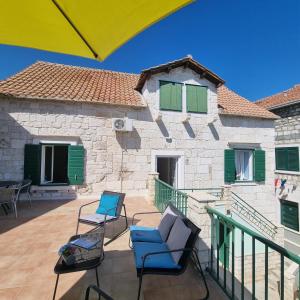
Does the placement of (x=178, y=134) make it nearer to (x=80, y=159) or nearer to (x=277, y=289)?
(x=80, y=159)

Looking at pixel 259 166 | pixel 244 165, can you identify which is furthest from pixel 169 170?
pixel 259 166

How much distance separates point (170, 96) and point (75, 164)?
502 cm

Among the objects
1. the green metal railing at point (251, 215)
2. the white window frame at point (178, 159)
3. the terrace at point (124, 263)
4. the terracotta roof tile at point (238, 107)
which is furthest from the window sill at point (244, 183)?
the terrace at point (124, 263)

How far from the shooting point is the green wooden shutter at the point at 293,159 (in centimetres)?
1112

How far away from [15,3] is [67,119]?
6479mm

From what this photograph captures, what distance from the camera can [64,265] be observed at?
93.6 inches

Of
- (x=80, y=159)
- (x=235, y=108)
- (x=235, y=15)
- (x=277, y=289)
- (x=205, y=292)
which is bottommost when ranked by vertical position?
(x=277, y=289)

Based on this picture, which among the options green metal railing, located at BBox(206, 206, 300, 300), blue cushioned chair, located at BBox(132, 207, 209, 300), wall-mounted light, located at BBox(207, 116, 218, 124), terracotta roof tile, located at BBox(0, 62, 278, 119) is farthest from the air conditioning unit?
blue cushioned chair, located at BBox(132, 207, 209, 300)

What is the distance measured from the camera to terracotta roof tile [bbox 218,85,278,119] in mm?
9766

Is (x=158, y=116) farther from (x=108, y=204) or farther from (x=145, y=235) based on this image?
(x=145, y=235)

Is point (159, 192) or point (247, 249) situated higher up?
point (159, 192)

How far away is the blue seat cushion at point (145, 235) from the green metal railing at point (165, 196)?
1.30 metres

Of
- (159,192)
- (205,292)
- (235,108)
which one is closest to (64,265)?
(205,292)

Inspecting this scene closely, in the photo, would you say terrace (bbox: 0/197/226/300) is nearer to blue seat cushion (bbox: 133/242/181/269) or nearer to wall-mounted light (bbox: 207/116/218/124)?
blue seat cushion (bbox: 133/242/181/269)
